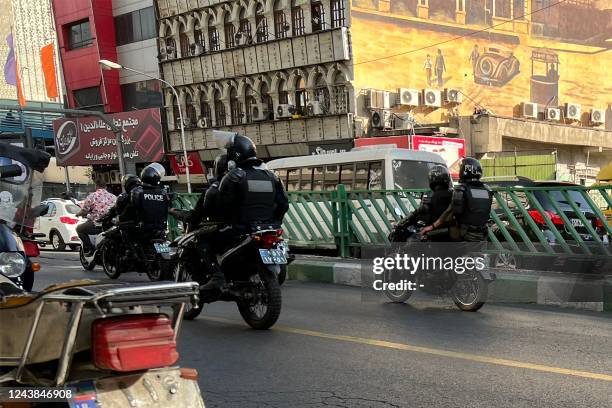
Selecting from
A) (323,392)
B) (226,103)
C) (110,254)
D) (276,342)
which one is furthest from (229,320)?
(226,103)

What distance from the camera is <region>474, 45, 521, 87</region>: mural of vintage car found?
3662cm

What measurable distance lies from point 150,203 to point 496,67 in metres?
30.2

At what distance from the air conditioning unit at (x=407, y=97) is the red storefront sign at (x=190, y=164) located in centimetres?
1193

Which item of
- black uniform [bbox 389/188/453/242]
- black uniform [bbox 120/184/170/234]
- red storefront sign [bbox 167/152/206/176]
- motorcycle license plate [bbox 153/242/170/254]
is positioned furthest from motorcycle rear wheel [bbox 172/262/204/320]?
red storefront sign [bbox 167/152/206/176]

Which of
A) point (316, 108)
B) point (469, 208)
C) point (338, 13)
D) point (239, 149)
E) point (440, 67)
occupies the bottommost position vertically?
point (469, 208)

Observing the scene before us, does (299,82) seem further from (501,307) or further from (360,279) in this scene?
(501,307)

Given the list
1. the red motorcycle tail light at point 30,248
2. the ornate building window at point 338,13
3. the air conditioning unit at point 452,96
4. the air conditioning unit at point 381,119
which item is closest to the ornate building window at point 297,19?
the ornate building window at point 338,13

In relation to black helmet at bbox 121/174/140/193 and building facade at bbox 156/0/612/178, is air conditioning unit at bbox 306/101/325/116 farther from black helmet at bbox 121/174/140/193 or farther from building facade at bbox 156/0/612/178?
black helmet at bbox 121/174/140/193

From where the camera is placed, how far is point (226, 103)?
36.9 m

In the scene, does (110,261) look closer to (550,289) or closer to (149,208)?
(149,208)

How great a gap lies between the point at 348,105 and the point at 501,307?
23583 mm

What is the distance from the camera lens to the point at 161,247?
10789 mm

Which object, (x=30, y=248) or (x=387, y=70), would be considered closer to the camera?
(x=30, y=248)

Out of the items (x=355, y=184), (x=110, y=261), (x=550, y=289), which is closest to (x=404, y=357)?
(x=550, y=289)
